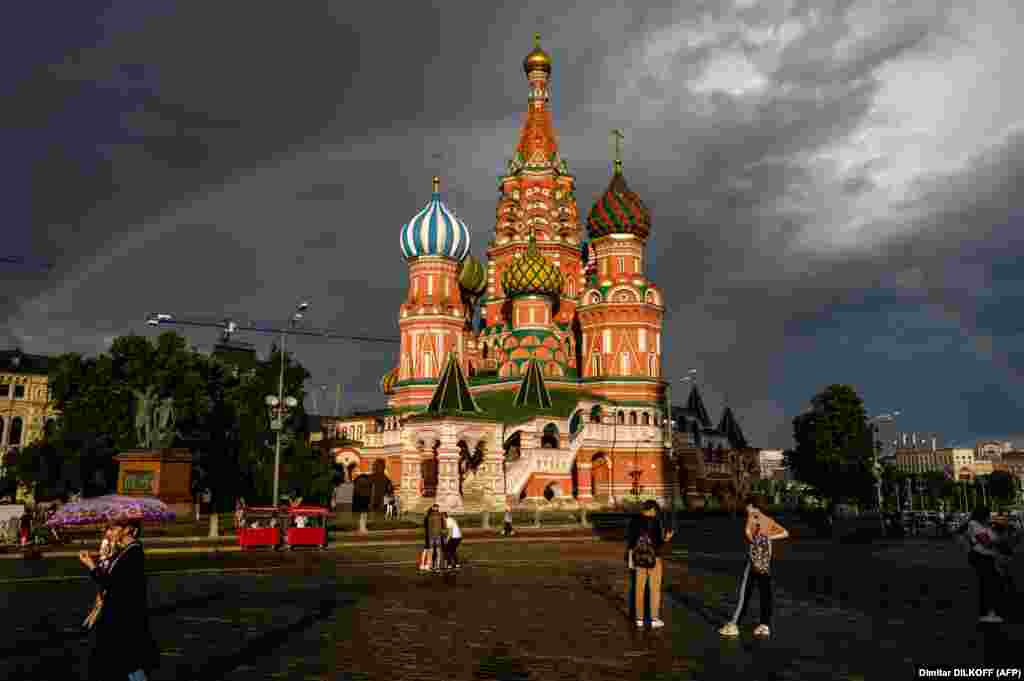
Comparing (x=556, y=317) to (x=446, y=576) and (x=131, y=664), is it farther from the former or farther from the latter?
(x=131, y=664)

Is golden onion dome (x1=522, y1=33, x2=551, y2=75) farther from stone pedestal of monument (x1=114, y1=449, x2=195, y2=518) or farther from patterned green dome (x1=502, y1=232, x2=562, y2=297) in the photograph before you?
stone pedestal of monument (x1=114, y1=449, x2=195, y2=518)

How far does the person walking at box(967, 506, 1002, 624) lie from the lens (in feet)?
37.6

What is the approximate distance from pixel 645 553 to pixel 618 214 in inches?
2168

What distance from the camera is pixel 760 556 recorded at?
1041 cm

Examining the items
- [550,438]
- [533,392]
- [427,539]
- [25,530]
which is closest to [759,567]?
[427,539]

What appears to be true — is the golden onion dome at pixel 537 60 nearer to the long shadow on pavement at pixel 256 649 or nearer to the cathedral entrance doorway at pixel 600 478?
the cathedral entrance doorway at pixel 600 478

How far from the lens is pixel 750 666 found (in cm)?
870

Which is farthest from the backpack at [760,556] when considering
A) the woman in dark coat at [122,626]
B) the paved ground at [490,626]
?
the woman in dark coat at [122,626]

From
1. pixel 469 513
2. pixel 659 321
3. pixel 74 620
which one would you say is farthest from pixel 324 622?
pixel 659 321

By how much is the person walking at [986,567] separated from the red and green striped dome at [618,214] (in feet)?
174

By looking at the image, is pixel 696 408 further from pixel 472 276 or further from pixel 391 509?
pixel 391 509

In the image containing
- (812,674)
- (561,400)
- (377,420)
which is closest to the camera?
(812,674)

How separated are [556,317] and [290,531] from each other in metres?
43.7

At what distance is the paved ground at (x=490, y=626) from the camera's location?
28.2ft
